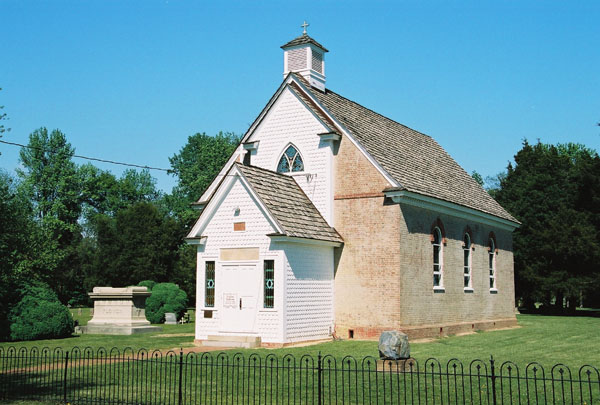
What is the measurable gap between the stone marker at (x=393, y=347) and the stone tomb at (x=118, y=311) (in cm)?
1680

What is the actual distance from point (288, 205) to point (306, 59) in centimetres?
813

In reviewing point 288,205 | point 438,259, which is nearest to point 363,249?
point 288,205

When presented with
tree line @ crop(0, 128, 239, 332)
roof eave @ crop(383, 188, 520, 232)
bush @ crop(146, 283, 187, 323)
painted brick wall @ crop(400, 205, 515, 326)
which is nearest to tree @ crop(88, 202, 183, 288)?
tree line @ crop(0, 128, 239, 332)

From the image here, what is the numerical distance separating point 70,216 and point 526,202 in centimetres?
5246

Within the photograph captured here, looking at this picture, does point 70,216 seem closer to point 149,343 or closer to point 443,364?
point 149,343

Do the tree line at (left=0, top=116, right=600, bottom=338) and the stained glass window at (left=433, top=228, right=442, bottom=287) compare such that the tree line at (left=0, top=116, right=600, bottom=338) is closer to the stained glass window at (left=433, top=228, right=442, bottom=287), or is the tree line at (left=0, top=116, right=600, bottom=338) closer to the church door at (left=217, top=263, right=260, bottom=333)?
the church door at (left=217, top=263, right=260, bottom=333)

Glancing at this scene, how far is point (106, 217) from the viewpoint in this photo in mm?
71312

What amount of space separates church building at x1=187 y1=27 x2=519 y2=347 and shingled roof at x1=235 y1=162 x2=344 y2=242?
74 mm

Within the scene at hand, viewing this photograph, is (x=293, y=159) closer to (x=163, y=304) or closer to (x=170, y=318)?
(x=170, y=318)

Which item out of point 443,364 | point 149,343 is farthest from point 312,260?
point 443,364

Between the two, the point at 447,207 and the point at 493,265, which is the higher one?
the point at 447,207

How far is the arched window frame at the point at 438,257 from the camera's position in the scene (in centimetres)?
2794

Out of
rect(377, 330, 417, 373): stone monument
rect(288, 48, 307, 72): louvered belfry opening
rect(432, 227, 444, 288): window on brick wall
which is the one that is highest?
rect(288, 48, 307, 72): louvered belfry opening

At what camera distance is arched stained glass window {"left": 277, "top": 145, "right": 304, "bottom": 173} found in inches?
1076
